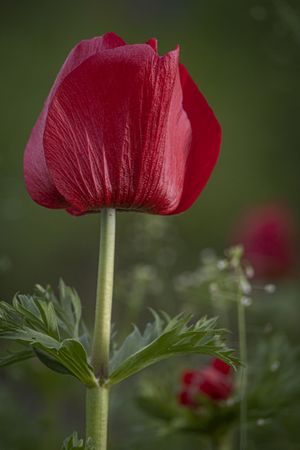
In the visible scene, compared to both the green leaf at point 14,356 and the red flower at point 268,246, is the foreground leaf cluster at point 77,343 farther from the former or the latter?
the red flower at point 268,246

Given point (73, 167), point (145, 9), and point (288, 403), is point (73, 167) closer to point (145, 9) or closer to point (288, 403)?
point (288, 403)

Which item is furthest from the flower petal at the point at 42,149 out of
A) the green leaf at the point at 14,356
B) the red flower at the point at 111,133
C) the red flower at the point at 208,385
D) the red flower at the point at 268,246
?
the red flower at the point at 268,246

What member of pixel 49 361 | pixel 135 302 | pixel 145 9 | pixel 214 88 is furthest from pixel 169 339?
pixel 145 9

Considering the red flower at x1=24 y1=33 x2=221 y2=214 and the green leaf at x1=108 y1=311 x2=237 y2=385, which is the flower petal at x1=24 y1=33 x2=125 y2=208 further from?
the green leaf at x1=108 y1=311 x2=237 y2=385

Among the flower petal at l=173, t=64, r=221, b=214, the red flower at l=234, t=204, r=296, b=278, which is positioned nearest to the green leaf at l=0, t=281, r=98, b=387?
the flower petal at l=173, t=64, r=221, b=214

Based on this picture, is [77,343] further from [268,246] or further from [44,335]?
[268,246]
